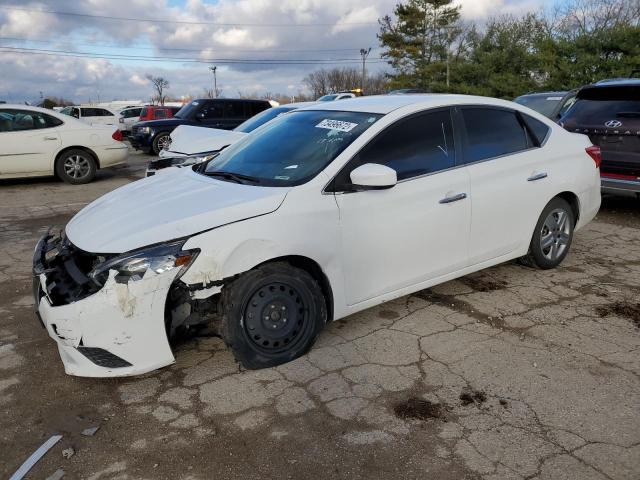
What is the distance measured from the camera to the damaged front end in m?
2.75

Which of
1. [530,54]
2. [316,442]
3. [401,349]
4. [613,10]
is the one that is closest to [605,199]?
[401,349]

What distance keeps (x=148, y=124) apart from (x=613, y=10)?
30.1 metres

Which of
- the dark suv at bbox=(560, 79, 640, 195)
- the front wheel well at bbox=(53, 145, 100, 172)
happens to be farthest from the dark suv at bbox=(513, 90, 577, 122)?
the front wheel well at bbox=(53, 145, 100, 172)

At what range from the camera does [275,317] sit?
3.16m

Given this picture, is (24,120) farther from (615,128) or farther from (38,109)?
(615,128)

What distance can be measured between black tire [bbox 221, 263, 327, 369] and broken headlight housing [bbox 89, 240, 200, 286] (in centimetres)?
33

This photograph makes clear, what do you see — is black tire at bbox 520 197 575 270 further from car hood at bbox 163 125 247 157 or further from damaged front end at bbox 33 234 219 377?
car hood at bbox 163 125 247 157

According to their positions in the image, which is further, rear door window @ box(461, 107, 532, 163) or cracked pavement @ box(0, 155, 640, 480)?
rear door window @ box(461, 107, 532, 163)

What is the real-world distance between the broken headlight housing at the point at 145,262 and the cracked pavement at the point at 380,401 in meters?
0.76

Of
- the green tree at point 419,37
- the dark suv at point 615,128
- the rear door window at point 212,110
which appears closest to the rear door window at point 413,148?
the dark suv at point 615,128

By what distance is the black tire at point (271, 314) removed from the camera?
3.00 metres

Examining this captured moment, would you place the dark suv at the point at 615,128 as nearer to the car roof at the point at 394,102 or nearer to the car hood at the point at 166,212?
the car roof at the point at 394,102

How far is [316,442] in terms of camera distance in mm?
2572

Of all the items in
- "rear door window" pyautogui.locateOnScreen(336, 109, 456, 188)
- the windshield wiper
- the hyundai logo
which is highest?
the hyundai logo
